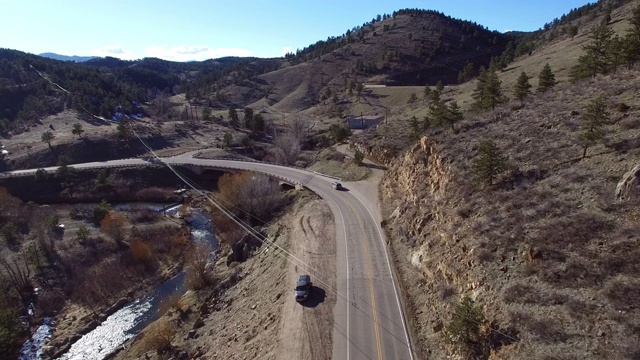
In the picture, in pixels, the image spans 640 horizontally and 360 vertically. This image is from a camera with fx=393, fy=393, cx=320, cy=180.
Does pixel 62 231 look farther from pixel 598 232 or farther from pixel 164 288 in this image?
pixel 598 232

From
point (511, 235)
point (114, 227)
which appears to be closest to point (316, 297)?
point (511, 235)

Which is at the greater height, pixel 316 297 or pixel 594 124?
pixel 594 124

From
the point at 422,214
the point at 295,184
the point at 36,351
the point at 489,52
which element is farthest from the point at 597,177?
the point at 489,52

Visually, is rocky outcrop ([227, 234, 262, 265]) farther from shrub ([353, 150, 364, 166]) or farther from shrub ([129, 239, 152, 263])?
shrub ([353, 150, 364, 166])

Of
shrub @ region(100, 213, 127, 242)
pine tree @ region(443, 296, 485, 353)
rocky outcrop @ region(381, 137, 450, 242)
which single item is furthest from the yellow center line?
shrub @ region(100, 213, 127, 242)

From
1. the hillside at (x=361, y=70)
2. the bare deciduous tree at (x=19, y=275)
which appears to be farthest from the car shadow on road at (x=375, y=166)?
the hillside at (x=361, y=70)

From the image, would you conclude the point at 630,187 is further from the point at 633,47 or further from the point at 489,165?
the point at 633,47
